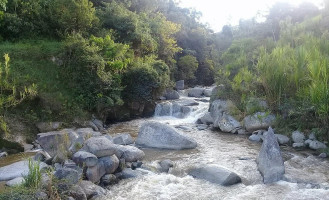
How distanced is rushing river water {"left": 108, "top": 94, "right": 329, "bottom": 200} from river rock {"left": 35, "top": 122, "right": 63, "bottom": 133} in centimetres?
466

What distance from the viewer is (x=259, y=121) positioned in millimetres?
13039

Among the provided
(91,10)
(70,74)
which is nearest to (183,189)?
(70,74)

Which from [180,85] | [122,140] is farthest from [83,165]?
[180,85]

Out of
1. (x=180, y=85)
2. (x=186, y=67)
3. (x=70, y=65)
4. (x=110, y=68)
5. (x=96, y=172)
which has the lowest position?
(x=96, y=172)

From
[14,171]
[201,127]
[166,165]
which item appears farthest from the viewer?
[201,127]

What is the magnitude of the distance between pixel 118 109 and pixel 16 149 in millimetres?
6801

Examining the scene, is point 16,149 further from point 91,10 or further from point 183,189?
point 91,10

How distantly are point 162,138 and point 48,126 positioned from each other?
16.9ft

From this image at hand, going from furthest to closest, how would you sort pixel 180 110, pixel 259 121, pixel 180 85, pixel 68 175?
pixel 180 85
pixel 180 110
pixel 259 121
pixel 68 175

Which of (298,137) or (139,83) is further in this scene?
(139,83)

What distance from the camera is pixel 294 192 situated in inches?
284

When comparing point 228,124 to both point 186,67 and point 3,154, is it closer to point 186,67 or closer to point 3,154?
point 3,154

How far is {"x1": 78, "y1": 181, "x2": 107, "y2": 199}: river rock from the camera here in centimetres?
709

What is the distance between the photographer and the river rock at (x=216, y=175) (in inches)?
309
